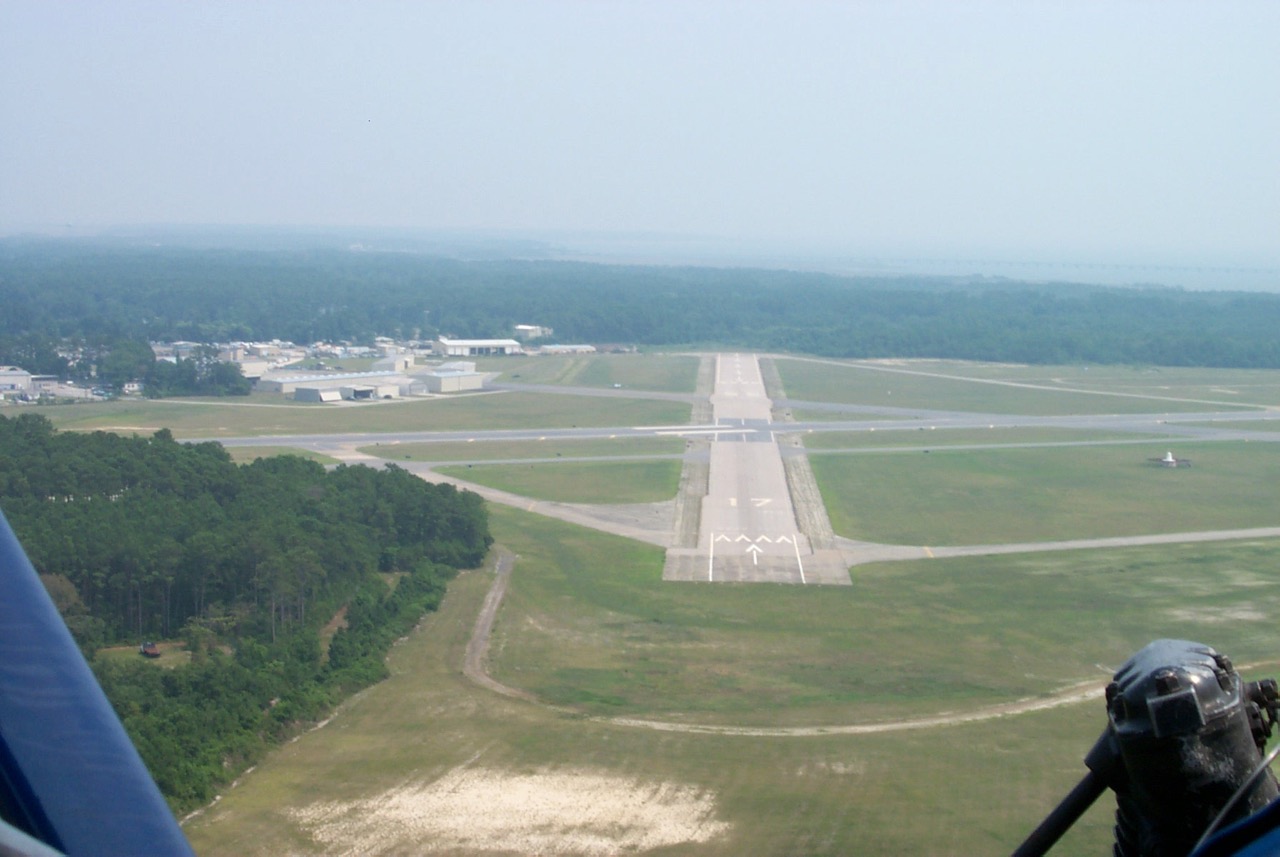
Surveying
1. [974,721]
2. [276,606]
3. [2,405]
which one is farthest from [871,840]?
[2,405]

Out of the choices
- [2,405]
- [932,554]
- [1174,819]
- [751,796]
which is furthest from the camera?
[2,405]

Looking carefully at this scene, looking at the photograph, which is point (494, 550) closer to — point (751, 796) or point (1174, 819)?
point (751, 796)

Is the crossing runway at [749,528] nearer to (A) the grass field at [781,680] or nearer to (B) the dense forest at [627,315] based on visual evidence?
(A) the grass field at [781,680]

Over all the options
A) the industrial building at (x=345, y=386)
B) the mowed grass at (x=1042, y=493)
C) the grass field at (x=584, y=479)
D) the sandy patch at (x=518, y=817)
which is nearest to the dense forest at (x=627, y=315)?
the industrial building at (x=345, y=386)

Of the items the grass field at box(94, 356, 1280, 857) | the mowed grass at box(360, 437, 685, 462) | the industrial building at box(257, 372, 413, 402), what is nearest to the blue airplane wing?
the grass field at box(94, 356, 1280, 857)

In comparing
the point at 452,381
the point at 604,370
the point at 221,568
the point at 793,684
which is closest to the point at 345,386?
the point at 452,381

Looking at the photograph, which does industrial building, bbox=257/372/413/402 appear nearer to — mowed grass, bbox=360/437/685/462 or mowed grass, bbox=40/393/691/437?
mowed grass, bbox=40/393/691/437

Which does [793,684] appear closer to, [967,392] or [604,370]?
[967,392]
